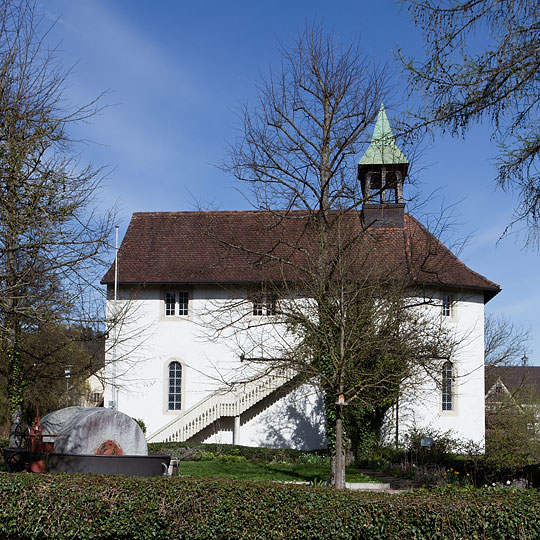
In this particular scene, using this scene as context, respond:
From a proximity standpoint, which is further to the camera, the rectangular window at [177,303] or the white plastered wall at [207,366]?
the rectangular window at [177,303]

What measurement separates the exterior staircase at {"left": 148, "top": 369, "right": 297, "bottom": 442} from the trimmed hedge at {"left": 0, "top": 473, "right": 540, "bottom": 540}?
59.7ft

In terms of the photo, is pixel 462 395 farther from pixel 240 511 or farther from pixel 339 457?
pixel 240 511

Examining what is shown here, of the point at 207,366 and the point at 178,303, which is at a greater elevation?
the point at 178,303

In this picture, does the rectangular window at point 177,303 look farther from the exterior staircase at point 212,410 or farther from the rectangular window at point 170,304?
the exterior staircase at point 212,410

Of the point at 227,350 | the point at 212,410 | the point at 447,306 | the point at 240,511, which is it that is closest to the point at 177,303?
the point at 227,350

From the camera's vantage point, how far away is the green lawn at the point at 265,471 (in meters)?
19.3

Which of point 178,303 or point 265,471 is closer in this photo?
point 265,471

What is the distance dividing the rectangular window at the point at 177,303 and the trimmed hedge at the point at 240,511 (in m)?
20.6

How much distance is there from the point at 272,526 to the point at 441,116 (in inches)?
251

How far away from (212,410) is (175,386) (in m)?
2.90

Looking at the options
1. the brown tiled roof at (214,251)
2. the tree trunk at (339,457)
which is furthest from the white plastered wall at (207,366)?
the tree trunk at (339,457)

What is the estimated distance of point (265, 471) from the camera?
2125cm

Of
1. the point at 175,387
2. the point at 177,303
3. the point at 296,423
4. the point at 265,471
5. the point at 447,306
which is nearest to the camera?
the point at 265,471

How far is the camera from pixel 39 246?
1080cm
